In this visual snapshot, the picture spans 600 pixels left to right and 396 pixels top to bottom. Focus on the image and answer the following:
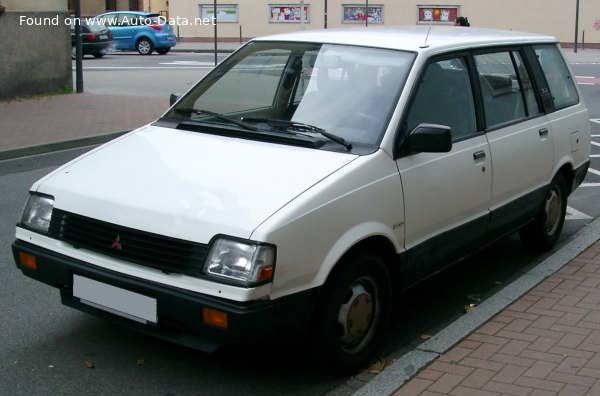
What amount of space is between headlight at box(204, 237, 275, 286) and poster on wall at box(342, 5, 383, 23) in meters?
38.2

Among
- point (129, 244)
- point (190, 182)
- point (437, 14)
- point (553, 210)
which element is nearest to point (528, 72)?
point (553, 210)

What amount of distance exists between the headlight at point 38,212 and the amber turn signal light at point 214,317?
112 centimetres

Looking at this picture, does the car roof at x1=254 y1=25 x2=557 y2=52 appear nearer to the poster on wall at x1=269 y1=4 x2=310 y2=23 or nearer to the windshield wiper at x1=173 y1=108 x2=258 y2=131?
the windshield wiper at x1=173 y1=108 x2=258 y2=131

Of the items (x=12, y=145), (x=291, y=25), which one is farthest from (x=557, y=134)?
(x=291, y=25)

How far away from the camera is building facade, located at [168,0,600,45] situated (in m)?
39.8

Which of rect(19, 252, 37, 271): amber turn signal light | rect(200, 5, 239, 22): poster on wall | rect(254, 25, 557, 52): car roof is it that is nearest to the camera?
rect(19, 252, 37, 271): amber turn signal light

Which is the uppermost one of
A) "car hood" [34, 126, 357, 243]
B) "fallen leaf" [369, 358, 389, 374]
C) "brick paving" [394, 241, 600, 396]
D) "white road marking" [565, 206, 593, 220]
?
"car hood" [34, 126, 357, 243]

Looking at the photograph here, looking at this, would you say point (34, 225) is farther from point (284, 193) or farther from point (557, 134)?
point (557, 134)

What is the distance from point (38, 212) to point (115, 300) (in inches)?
29.0

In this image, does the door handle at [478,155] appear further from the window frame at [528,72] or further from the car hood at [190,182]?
the car hood at [190,182]

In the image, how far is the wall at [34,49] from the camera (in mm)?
15812

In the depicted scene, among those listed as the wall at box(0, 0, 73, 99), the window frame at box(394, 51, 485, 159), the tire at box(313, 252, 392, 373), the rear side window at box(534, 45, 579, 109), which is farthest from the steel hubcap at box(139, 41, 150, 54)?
the tire at box(313, 252, 392, 373)

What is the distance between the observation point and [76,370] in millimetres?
4430

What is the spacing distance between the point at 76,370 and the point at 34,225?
2.56 feet
